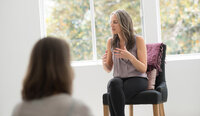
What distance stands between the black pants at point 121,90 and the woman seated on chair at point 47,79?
133 centimetres

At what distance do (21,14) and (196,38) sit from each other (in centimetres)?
230

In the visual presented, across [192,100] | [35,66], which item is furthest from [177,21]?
[35,66]

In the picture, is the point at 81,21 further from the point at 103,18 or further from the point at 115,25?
the point at 115,25

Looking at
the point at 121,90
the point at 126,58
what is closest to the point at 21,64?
the point at 126,58

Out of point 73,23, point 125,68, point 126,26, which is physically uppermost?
point 73,23

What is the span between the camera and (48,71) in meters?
1.10

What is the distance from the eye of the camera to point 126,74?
8.91 feet

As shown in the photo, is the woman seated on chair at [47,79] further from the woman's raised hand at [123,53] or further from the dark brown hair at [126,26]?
the dark brown hair at [126,26]

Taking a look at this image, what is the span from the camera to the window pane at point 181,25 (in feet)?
11.9

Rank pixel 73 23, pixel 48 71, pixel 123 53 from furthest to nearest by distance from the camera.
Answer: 1. pixel 73 23
2. pixel 123 53
3. pixel 48 71

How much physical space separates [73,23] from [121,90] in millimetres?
1796

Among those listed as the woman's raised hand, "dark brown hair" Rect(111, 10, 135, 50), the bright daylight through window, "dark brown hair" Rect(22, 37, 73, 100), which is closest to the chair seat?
the woman's raised hand

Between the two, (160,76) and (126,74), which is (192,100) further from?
(126,74)

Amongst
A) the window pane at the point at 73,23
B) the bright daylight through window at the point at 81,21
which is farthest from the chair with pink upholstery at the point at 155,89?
the window pane at the point at 73,23
